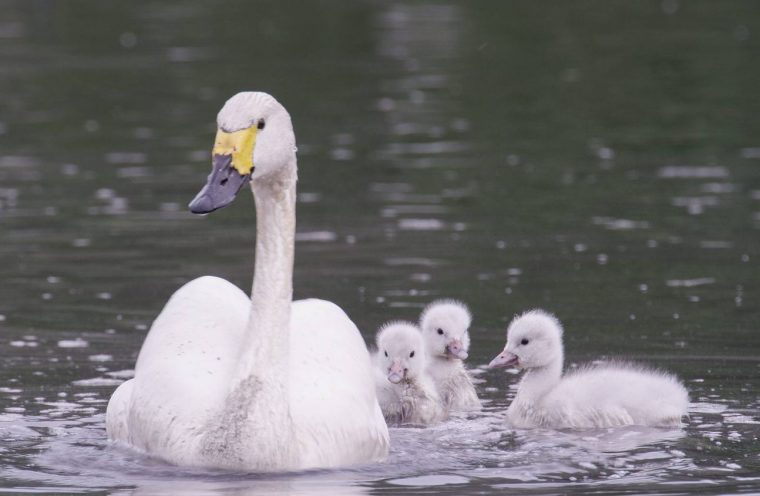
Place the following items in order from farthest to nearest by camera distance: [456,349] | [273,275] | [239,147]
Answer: [456,349], [273,275], [239,147]

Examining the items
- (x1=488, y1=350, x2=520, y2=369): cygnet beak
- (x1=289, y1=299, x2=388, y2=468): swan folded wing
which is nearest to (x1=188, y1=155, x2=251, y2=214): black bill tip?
(x1=289, y1=299, x2=388, y2=468): swan folded wing

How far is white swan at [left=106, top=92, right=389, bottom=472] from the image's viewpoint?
8852 mm

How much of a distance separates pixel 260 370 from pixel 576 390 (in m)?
2.46

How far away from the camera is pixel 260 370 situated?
894 cm

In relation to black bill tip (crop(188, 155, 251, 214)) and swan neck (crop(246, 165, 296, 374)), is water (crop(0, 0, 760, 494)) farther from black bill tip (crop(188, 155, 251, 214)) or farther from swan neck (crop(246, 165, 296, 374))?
black bill tip (crop(188, 155, 251, 214))

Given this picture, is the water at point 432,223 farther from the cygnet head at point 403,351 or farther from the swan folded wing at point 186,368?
the cygnet head at point 403,351

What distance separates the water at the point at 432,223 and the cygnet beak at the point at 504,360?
295mm

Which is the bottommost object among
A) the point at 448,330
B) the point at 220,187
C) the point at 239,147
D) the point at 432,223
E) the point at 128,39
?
the point at 448,330

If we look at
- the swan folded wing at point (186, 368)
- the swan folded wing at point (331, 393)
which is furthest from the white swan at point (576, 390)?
the swan folded wing at point (186, 368)

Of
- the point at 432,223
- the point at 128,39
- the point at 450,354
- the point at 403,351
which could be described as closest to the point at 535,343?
the point at 450,354

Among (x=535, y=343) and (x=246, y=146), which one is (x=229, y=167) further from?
(x=535, y=343)

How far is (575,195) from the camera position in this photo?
17719 mm

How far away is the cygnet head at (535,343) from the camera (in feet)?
36.1

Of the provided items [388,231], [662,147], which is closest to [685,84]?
[662,147]
